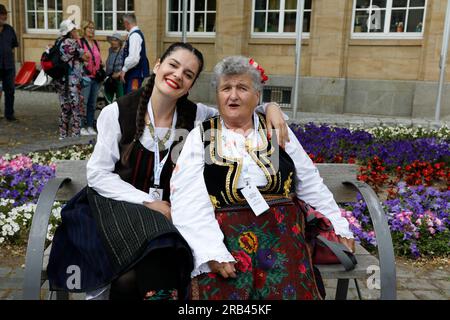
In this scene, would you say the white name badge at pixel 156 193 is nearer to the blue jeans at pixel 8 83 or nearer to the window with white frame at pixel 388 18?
the blue jeans at pixel 8 83

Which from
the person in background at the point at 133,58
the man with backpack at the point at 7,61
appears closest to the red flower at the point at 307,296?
the person in background at the point at 133,58

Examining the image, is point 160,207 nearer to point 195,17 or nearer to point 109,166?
point 109,166

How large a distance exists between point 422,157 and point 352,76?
6.75 meters

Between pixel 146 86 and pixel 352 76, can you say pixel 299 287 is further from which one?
pixel 352 76

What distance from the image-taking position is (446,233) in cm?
445

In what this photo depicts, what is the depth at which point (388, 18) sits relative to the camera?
12.7m

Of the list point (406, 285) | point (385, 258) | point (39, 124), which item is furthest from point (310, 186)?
point (39, 124)

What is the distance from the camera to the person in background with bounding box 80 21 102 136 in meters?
8.38

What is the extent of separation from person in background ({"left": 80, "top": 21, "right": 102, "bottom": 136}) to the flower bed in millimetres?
2020

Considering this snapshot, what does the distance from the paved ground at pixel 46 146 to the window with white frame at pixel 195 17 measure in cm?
412

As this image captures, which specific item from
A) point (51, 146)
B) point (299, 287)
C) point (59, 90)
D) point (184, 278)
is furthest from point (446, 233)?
point (59, 90)

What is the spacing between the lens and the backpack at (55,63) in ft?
25.7

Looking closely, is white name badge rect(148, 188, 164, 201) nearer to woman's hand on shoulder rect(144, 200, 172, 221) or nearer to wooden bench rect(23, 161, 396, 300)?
woman's hand on shoulder rect(144, 200, 172, 221)

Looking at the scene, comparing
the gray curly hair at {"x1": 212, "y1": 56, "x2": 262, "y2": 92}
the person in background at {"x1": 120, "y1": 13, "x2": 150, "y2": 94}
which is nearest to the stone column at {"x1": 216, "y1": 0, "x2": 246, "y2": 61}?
the person in background at {"x1": 120, "y1": 13, "x2": 150, "y2": 94}
